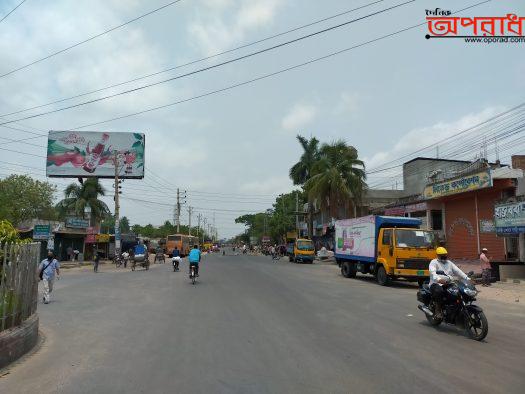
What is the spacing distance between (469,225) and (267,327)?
20774 mm

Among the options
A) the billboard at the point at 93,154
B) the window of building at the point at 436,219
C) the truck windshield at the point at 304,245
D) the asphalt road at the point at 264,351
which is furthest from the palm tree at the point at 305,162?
the asphalt road at the point at 264,351

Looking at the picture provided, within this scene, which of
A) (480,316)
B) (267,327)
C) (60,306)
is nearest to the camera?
(480,316)

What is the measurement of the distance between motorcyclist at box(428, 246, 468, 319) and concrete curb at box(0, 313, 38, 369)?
770cm

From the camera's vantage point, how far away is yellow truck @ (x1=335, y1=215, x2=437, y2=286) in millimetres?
19562

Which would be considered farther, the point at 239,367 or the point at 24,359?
the point at 24,359

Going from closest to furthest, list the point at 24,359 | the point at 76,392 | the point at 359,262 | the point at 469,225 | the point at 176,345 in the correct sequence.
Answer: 1. the point at 76,392
2. the point at 24,359
3. the point at 176,345
4. the point at 359,262
5. the point at 469,225

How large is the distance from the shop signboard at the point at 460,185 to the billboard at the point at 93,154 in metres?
31.0

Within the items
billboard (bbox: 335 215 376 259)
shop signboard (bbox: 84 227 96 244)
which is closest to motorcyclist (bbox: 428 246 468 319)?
billboard (bbox: 335 215 376 259)

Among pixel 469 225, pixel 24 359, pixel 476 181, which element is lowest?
pixel 24 359

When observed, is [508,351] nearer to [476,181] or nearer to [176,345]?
[176,345]

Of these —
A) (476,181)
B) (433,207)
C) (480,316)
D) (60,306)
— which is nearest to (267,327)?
(480,316)

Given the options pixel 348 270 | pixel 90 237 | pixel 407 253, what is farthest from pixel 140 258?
pixel 90 237

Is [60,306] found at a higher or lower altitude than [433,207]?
lower

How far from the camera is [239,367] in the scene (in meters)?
6.68
